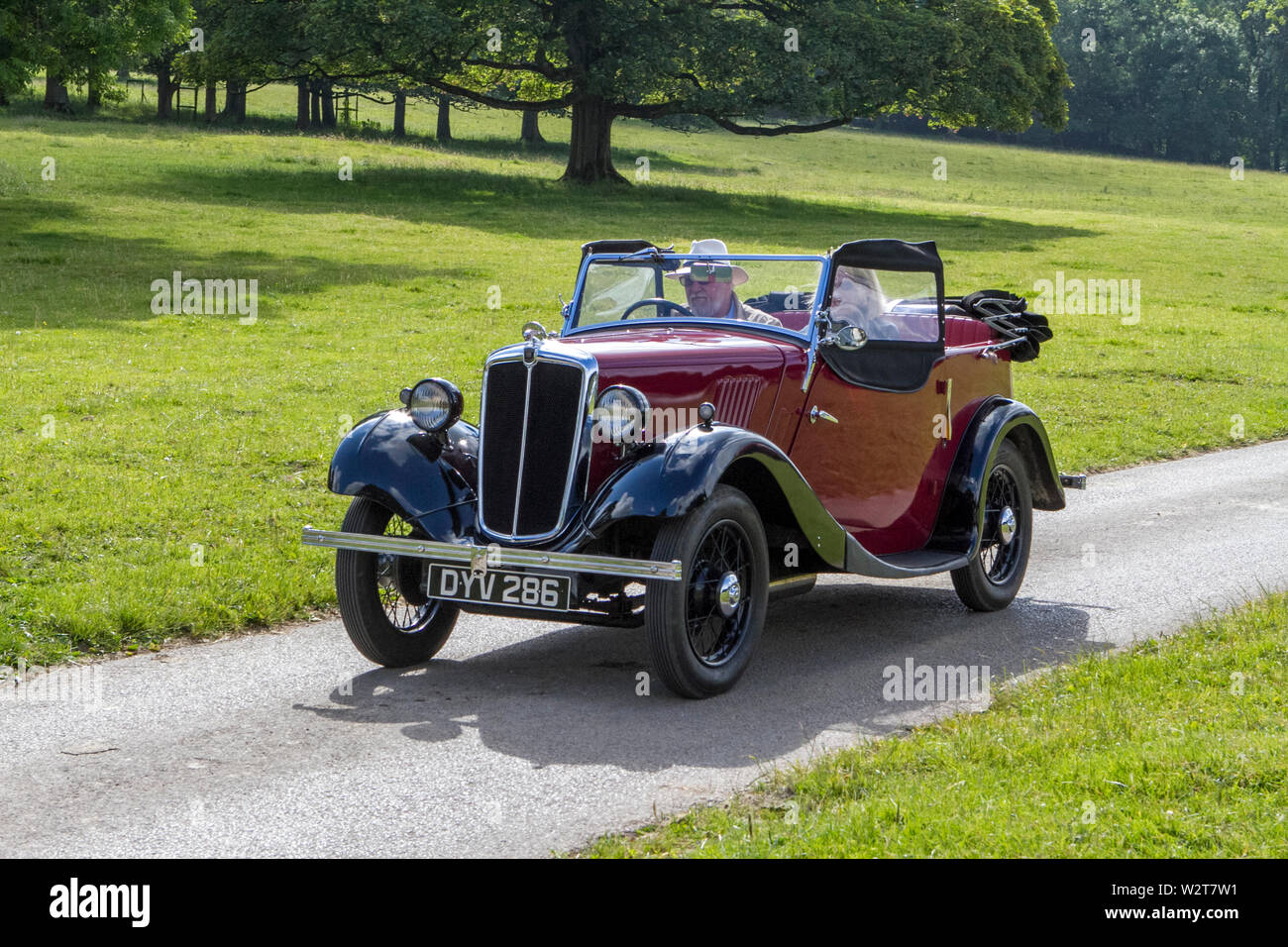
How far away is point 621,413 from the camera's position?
20.7ft

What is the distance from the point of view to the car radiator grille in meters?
6.38

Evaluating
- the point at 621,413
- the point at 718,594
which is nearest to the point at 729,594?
the point at 718,594

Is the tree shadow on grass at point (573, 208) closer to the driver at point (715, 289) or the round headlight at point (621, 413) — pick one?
the driver at point (715, 289)

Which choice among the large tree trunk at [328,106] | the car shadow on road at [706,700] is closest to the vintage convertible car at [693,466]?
the car shadow on road at [706,700]

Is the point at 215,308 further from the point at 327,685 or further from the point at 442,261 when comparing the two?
the point at 327,685

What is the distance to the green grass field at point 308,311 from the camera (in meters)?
8.84

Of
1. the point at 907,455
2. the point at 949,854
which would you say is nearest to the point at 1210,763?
the point at 949,854

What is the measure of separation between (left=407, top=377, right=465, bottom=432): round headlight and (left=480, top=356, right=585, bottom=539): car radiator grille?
1.16 feet

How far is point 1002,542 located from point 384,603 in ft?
12.1

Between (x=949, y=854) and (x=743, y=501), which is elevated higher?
(x=743, y=501)

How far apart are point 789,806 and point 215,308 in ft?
57.3

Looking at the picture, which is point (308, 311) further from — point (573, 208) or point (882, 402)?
point (573, 208)

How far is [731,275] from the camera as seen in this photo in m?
7.73

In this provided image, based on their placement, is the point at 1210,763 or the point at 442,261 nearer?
the point at 1210,763
